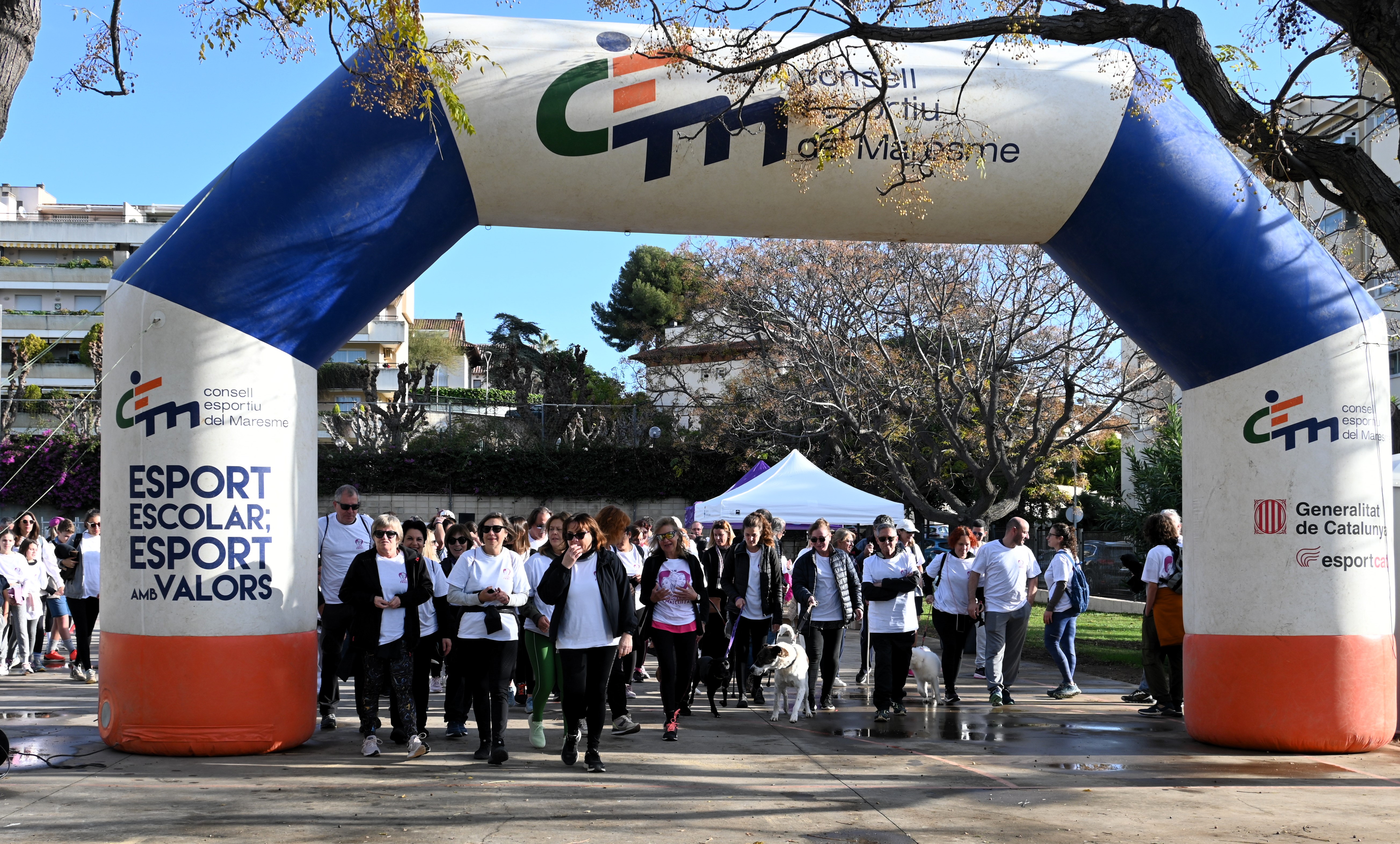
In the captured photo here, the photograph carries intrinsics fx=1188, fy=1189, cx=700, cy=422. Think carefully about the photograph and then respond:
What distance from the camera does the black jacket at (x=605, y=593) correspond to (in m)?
7.60

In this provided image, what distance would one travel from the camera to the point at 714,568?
10625mm

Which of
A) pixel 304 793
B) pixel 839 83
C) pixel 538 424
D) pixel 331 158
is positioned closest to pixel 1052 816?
pixel 304 793

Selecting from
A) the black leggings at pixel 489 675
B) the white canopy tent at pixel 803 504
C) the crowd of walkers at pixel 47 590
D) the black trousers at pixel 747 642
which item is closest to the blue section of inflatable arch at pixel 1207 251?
the black trousers at pixel 747 642

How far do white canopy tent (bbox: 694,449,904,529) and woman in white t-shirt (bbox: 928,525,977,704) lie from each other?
602cm

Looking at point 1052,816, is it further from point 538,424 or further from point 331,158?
point 538,424

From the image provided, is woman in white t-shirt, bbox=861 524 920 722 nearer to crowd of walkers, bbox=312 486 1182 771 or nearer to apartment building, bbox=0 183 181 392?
crowd of walkers, bbox=312 486 1182 771

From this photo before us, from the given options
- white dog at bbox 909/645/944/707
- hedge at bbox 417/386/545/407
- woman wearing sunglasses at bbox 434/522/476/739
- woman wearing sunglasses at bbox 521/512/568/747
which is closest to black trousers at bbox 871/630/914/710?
white dog at bbox 909/645/944/707

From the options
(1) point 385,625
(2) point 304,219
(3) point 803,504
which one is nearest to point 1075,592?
(1) point 385,625

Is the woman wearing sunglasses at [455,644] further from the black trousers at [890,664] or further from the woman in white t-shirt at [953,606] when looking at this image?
the woman in white t-shirt at [953,606]

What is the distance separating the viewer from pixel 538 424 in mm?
33500

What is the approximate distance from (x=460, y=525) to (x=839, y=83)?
178 inches

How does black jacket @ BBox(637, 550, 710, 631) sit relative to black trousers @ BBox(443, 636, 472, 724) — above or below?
above

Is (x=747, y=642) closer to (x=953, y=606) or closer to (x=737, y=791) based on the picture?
(x=953, y=606)

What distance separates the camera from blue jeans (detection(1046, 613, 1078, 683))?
1153cm
